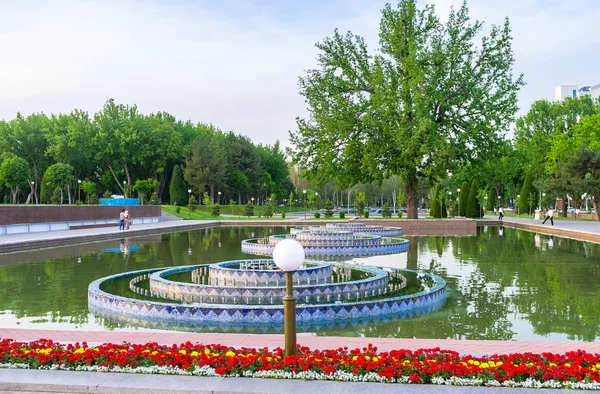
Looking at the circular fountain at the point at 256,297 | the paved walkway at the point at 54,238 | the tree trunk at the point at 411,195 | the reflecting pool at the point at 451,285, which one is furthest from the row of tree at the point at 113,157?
the circular fountain at the point at 256,297

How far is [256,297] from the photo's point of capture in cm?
1009

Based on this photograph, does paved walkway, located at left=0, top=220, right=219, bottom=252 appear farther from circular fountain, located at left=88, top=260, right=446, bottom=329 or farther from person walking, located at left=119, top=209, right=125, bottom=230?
circular fountain, located at left=88, top=260, right=446, bottom=329

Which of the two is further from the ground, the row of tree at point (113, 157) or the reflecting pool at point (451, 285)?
the row of tree at point (113, 157)

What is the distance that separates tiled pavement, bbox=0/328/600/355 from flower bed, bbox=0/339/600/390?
2.39 ft

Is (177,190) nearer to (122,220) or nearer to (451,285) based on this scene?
(122,220)

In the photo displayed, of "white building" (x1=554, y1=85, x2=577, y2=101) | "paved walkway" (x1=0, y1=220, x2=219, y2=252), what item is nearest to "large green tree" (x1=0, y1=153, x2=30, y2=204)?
"paved walkway" (x1=0, y1=220, x2=219, y2=252)

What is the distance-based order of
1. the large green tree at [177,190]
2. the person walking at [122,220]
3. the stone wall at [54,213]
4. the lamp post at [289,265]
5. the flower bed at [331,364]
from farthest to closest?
the large green tree at [177,190]
the person walking at [122,220]
the stone wall at [54,213]
the lamp post at [289,265]
the flower bed at [331,364]

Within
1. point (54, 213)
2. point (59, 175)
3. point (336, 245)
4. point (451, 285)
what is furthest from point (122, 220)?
point (59, 175)

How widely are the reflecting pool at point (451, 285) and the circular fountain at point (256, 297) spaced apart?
40 cm

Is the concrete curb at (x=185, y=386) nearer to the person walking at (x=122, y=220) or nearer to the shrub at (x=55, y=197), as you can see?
the person walking at (x=122, y=220)

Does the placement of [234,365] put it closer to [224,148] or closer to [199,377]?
[199,377]

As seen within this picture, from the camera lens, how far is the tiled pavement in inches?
240

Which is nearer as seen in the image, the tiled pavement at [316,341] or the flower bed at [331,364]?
the flower bed at [331,364]

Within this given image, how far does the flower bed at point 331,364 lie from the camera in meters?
4.62
